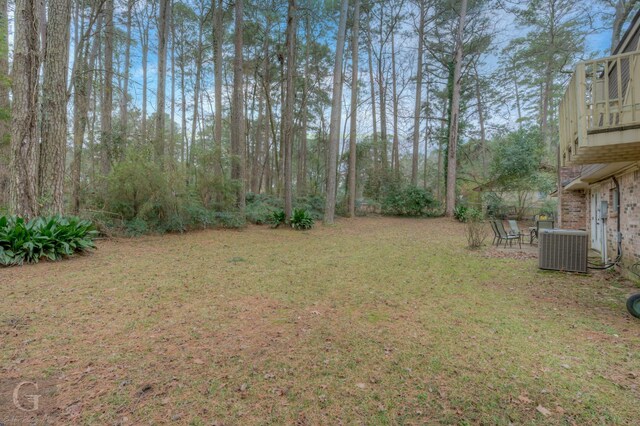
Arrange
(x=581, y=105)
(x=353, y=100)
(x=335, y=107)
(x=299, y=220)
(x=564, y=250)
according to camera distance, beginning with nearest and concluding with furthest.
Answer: (x=581, y=105)
(x=564, y=250)
(x=299, y=220)
(x=335, y=107)
(x=353, y=100)

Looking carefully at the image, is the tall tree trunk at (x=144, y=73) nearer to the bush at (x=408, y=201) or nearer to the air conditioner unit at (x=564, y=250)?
the bush at (x=408, y=201)

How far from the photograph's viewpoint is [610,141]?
332 cm

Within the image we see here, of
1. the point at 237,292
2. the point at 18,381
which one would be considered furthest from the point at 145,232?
the point at 18,381

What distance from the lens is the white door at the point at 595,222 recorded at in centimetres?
730

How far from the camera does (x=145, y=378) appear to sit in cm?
205

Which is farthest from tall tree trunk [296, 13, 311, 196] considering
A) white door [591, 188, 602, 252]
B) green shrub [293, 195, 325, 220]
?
white door [591, 188, 602, 252]

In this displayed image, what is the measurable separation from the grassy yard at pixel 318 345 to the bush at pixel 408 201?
458 inches

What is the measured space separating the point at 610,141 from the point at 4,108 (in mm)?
13448

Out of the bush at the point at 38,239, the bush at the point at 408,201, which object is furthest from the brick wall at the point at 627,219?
the bush at the point at 408,201

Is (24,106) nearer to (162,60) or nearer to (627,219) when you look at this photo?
(162,60)

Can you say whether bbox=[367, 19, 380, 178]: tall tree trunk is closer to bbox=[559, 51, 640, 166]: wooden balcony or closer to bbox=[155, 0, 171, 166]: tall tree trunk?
bbox=[155, 0, 171, 166]: tall tree trunk

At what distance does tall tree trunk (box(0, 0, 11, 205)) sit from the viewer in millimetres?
7871

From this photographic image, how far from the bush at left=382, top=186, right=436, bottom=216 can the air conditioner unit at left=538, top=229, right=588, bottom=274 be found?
36.4 feet

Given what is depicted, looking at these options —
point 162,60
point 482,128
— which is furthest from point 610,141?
point 482,128
